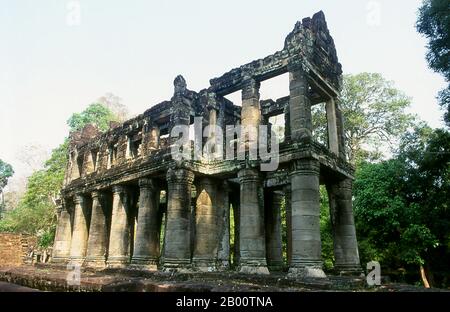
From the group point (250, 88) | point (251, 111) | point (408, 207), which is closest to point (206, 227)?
point (251, 111)

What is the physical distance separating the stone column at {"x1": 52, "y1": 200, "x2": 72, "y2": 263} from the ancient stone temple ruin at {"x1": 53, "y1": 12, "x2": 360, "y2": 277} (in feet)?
5.79

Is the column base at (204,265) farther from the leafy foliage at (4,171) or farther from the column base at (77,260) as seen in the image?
the leafy foliage at (4,171)

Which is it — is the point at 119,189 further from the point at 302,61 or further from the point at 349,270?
the point at 349,270

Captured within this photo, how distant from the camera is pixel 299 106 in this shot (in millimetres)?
11109

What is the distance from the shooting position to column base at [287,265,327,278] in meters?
9.57

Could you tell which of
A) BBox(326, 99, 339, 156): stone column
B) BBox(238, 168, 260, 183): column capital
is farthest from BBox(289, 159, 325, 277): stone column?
BBox(326, 99, 339, 156): stone column

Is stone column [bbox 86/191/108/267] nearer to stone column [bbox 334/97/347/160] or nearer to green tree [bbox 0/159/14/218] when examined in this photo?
stone column [bbox 334/97/347/160]

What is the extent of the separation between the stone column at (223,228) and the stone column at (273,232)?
238 centimetres

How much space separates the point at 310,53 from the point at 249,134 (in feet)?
11.4

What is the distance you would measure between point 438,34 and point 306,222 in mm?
12317

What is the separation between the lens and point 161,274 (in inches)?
466

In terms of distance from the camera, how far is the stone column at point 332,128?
520 inches
